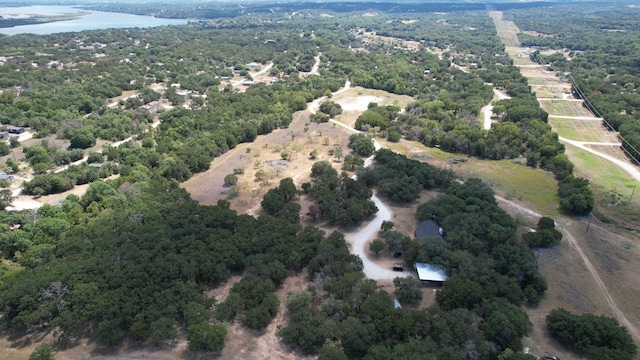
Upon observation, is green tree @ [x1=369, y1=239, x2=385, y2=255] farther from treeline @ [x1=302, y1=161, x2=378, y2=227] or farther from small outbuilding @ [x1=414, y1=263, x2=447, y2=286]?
treeline @ [x1=302, y1=161, x2=378, y2=227]

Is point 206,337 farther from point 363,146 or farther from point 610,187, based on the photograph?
point 610,187

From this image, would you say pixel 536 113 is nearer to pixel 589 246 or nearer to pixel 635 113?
pixel 635 113

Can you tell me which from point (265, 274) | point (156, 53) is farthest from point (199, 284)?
point (156, 53)

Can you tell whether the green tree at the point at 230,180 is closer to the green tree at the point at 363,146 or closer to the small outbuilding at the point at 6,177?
the green tree at the point at 363,146

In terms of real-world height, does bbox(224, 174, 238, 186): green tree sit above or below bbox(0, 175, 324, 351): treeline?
below

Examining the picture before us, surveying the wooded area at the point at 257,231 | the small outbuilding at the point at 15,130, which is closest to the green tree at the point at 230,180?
the wooded area at the point at 257,231

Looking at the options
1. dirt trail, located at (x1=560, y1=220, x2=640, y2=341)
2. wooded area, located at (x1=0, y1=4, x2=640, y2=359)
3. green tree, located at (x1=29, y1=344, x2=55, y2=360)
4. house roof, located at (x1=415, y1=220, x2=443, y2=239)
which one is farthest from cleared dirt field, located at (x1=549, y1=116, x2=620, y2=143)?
green tree, located at (x1=29, y1=344, x2=55, y2=360)

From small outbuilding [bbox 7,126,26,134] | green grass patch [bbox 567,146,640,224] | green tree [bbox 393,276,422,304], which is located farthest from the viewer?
small outbuilding [bbox 7,126,26,134]
